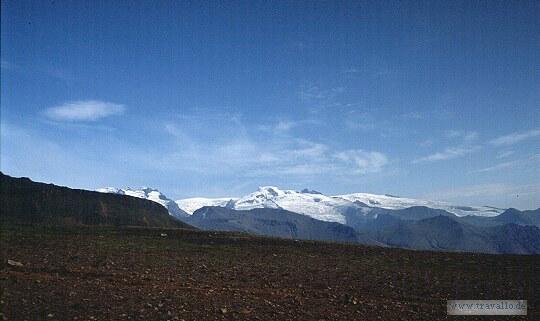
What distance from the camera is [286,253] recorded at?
1249 inches

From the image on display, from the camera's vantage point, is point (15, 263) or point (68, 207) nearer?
point (15, 263)

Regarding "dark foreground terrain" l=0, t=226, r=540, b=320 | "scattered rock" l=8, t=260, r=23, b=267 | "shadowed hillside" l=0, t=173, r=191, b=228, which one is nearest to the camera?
"dark foreground terrain" l=0, t=226, r=540, b=320

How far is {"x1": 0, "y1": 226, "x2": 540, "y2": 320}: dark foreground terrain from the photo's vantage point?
1485 cm

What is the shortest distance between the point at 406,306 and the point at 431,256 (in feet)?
53.1

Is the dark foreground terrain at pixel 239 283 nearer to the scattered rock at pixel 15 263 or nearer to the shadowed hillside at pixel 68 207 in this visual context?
the scattered rock at pixel 15 263

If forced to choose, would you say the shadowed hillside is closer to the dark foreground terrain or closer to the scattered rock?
the dark foreground terrain

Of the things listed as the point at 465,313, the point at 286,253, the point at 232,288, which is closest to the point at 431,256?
the point at 286,253

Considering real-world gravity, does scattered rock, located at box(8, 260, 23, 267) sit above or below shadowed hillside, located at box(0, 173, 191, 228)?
below

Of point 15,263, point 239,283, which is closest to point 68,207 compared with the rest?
point 15,263

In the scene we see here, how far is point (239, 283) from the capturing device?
19828 mm

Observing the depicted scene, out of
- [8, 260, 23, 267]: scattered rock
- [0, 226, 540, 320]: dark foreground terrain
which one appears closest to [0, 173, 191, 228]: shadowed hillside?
[0, 226, 540, 320]: dark foreground terrain

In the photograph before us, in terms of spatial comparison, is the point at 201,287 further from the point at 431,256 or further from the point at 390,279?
the point at 431,256

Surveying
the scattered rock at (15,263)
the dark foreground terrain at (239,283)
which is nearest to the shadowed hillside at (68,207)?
the dark foreground terrain at (239,283)

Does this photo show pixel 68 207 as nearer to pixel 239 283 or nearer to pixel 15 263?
pixel 15 263
